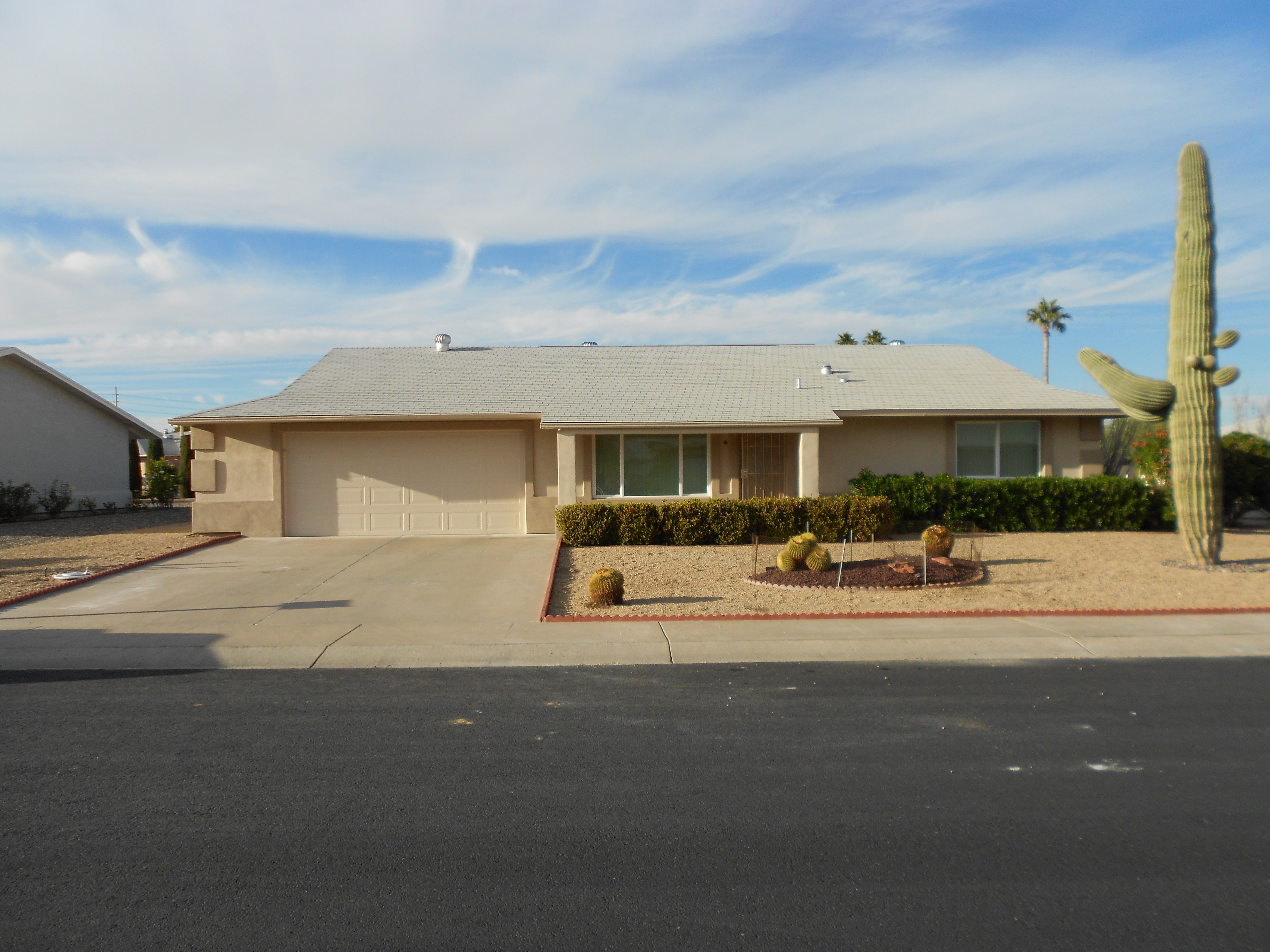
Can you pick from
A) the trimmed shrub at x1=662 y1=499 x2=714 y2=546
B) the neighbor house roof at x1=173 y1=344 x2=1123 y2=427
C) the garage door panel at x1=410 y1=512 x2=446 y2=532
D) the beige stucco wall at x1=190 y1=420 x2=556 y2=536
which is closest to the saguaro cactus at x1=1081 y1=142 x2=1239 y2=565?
the neighbor house roof at x1=173 y1=344 x2=1123 y2=427

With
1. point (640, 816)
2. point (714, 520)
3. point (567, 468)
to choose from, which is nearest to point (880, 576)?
point (714, 520)

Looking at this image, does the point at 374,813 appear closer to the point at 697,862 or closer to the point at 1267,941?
the point at 697,862

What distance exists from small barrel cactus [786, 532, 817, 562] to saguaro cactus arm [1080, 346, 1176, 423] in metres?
5.56

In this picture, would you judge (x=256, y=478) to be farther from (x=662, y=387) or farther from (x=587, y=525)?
(x=662, y=387)

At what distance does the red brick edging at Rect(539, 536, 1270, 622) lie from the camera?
988 cm

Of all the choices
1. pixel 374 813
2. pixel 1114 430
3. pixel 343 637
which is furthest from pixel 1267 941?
pixel 1114 430

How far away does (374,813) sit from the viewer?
15.5ft

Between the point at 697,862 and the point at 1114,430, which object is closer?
the point at 697,862

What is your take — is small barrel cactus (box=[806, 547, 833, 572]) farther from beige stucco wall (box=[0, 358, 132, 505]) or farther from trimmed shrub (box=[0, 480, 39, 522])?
beige stucco wall (box=[0, 358, 132, 505])

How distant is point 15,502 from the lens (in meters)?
22.1

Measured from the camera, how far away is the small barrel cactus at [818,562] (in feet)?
40.3

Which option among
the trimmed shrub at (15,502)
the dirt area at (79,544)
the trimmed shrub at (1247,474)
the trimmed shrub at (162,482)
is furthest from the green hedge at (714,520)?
the trimmed shrub at (162,482)

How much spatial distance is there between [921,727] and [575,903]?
333 centimetres

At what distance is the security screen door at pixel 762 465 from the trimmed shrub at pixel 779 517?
257cm
